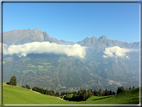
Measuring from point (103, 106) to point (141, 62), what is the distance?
531 centimetres

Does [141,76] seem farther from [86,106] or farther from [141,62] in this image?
[86,106]

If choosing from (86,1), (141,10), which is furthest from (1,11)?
(141,10)

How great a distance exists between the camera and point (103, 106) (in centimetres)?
968

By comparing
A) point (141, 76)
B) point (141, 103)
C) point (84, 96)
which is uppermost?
point (141, 76)

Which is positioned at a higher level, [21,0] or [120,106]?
[21,0]

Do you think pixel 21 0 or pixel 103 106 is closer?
pixel 21 0

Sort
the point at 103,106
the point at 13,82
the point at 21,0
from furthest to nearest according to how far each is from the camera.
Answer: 1. the point at 13,82
2. the point at 103,106
3. the point at 21,0

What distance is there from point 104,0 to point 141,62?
606 centimetres

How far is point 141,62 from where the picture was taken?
8.51m

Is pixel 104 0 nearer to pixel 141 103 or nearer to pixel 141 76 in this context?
pixel 141 76

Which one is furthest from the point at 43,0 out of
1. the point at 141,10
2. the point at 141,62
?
the point at 141,62

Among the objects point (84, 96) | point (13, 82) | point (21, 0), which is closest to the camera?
point (21, 0)

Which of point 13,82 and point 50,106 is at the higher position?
point 50,106

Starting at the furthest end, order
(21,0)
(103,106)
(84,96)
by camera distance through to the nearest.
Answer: (84,96), (103,106), (21,0)
